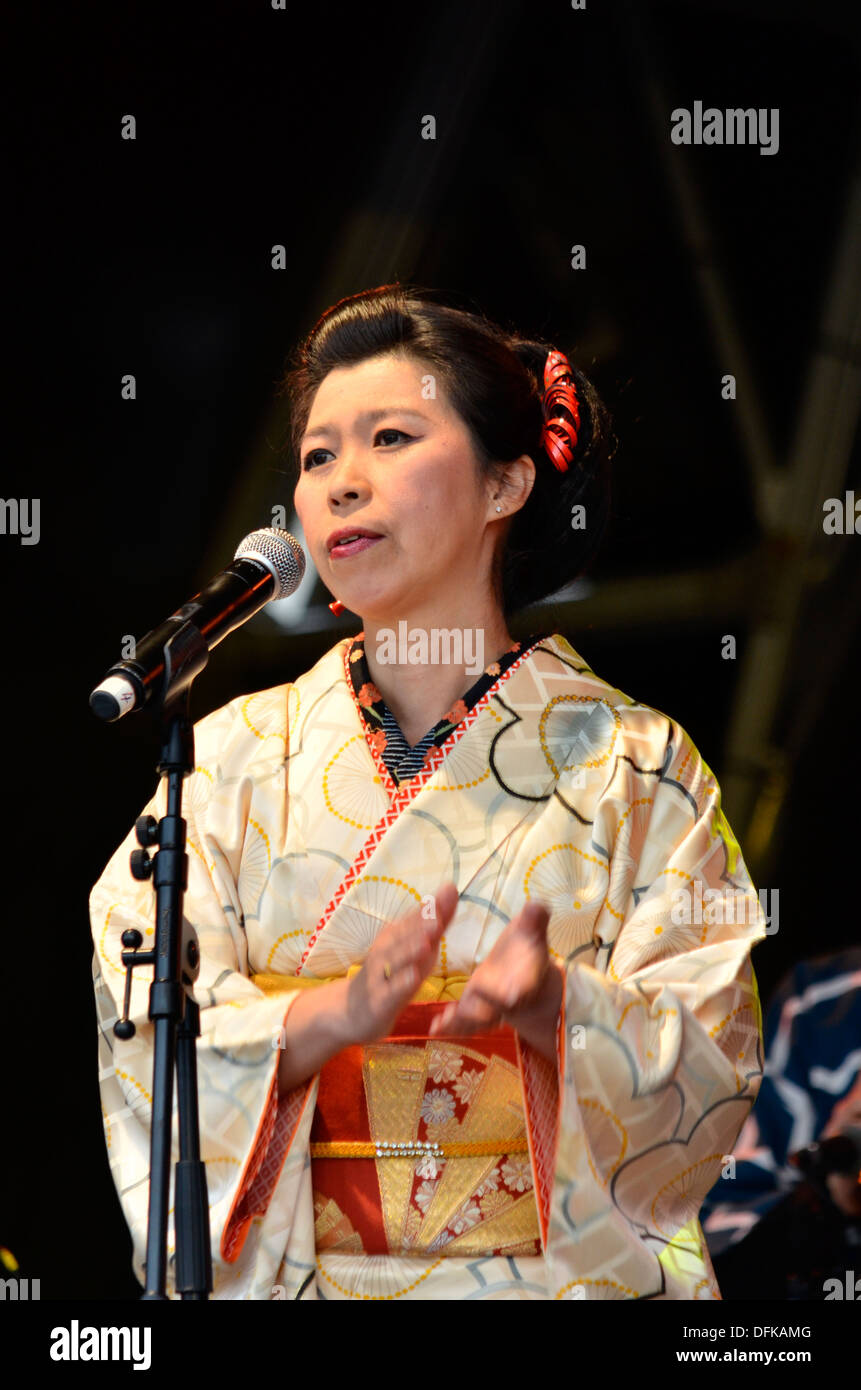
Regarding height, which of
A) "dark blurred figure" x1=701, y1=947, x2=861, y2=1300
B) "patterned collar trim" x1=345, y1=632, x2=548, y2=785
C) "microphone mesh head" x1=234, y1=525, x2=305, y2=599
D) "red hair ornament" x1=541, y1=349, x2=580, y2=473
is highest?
"red hair ornament" x1=541, y1=349, x2=580, y2=473

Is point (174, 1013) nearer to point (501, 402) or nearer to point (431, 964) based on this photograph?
point (431, 964)

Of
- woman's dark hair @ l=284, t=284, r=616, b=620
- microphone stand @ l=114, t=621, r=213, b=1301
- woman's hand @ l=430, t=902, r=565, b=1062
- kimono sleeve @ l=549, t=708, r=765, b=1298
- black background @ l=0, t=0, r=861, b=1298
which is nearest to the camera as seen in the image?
microphone stand @ l=114, t=621, r=213, b=1301

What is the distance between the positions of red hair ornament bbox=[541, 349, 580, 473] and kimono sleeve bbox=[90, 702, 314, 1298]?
72 cm

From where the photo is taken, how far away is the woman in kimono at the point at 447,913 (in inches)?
77.9

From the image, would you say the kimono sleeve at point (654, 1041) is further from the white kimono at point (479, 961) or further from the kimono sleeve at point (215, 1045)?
the kimono sleeve at point (215, 1045)

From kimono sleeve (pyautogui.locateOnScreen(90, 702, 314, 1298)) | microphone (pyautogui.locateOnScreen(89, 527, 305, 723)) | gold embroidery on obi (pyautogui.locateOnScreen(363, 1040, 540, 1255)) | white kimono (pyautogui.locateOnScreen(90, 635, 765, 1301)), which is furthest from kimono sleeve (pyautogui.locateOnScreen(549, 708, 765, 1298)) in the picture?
microphone (pyautogui.locateOnScreen(89, 527, 305, 723))

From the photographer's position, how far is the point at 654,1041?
6.61 feet

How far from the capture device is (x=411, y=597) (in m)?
2.39

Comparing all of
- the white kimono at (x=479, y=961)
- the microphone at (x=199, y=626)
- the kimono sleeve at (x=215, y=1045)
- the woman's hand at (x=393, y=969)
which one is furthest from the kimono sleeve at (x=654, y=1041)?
the microphone at (x=199, y=626)

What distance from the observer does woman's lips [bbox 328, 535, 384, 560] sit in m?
2.33

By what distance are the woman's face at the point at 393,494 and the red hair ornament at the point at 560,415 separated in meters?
0.15

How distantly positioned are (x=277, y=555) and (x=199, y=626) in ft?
0.77

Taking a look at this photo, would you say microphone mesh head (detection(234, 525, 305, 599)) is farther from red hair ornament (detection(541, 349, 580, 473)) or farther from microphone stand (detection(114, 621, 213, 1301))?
red hair ornament (detection(541, 349, 580, 473))

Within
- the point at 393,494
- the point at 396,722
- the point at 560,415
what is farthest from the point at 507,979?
the point at 560,415
